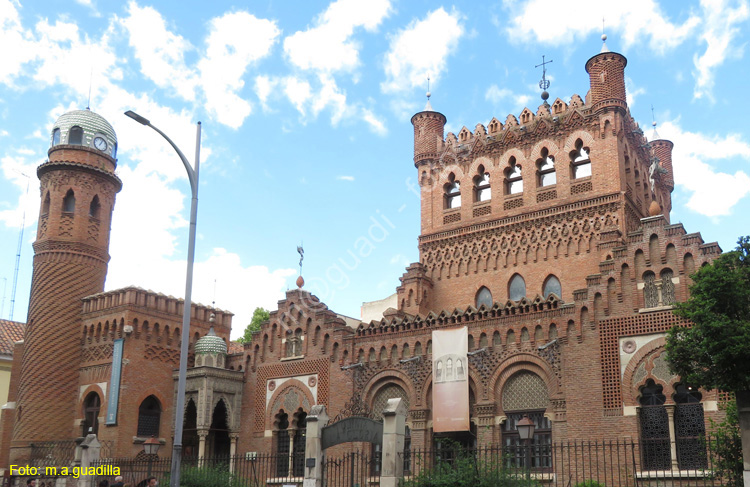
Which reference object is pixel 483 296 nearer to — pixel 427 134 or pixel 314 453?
pixel 427 134

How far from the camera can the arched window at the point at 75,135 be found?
35.8m

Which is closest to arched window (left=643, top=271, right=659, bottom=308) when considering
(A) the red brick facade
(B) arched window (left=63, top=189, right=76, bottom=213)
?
(A) the red brick facade

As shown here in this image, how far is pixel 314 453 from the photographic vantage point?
2027 centimetres

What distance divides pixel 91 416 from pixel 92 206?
9.66 m

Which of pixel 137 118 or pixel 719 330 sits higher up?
pixel 137 118

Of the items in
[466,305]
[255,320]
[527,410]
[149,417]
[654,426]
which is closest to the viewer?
[654,426]

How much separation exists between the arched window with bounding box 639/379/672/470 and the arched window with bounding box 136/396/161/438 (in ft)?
65.8

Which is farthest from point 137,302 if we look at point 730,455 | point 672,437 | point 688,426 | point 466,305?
point 730,455

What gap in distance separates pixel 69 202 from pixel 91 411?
9.65m

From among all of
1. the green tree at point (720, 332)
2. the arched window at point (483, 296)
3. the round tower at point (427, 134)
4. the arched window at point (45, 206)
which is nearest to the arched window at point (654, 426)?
the green tree at point (720, 332)

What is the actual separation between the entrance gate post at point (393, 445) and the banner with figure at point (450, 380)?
327 inches

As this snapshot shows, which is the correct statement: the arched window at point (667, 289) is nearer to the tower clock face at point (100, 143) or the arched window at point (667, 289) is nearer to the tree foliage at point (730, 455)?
the tree foliage at point (730, 455)

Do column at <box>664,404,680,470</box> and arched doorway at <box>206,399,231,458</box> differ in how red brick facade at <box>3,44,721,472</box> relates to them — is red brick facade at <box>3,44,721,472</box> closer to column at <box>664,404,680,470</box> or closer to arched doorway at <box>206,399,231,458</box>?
arched doorway at <box>206,399,231,458</box>

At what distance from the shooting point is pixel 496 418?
2603cm
